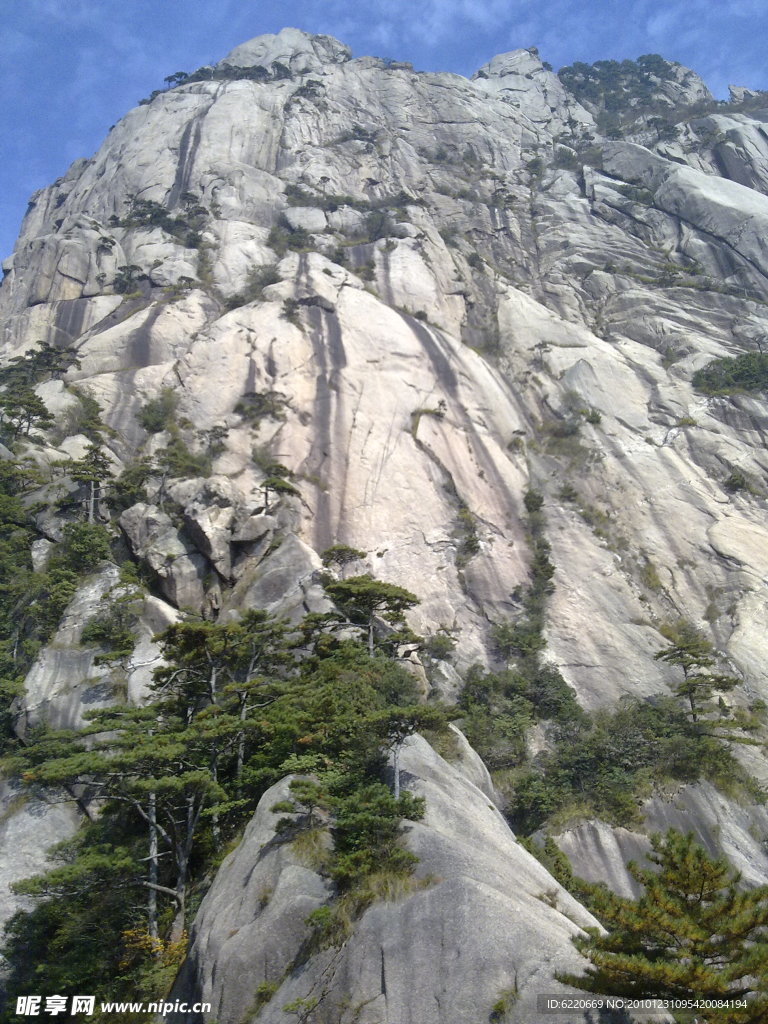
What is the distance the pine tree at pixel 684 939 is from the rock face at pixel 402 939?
4.59 feet

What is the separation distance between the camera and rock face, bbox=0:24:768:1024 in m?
13.2

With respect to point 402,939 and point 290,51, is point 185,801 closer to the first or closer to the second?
point 402,939

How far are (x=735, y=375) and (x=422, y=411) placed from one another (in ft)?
67.4

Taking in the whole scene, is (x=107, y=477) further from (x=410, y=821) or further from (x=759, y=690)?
(x=759, y=690)

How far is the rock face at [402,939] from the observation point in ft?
32.6

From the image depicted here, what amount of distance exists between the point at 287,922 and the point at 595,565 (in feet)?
82.3

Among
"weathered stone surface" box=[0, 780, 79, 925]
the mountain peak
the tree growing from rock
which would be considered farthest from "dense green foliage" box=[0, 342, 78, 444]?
the mountain peak

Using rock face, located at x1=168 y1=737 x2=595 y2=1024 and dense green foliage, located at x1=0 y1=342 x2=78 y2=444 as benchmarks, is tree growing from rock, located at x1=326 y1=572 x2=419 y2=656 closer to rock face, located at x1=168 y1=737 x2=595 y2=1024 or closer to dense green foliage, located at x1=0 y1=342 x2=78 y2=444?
rock face, located at x1=168 y1=737 x2=595 y2=1024

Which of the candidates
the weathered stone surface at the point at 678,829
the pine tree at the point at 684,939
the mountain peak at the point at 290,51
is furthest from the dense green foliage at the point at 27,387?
the mountain peak at the point at 290,51

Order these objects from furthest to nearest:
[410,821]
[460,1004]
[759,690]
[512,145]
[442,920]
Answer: [512,145]
[759,690]
[410,821]
[442,920]
[460,1004]

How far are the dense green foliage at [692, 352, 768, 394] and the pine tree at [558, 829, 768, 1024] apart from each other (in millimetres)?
39406

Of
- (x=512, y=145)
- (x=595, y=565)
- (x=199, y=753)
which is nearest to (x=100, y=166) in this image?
(x=512, y=145)

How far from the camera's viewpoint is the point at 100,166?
68.1m

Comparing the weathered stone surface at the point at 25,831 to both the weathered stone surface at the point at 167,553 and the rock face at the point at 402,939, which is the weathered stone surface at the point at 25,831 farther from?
the weathered stone surface at the point at 167,553
